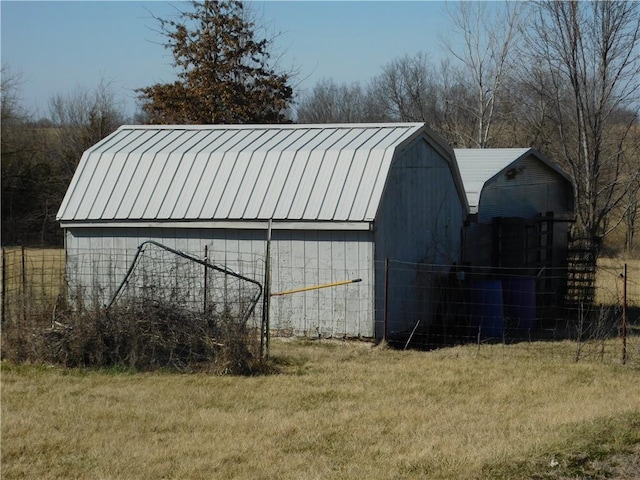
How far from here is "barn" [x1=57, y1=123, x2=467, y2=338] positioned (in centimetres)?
1446

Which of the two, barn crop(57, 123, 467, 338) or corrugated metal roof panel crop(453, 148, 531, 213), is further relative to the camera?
corrugated metal roof panel crop(453, 148, 531, 213)

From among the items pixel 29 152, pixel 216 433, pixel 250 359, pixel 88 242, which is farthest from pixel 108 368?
pixel 29 152

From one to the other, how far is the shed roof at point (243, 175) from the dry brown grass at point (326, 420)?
9.60ft

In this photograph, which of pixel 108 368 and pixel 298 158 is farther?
pixel 298 158

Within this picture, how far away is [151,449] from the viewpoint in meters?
8.07

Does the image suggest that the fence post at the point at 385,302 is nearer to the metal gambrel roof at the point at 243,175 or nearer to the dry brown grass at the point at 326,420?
the metal gambrel roof at the point at 243,175

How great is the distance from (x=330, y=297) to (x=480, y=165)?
25.1 feet

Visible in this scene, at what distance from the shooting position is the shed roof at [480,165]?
19.1m

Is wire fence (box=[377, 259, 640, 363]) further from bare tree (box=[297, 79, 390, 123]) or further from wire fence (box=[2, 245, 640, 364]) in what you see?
bare tree (box=[297, 79, 390, 123])

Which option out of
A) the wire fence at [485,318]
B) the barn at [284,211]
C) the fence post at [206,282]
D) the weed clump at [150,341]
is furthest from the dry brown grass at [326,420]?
the barn at [284,211]

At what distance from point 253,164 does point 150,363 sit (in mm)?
4823

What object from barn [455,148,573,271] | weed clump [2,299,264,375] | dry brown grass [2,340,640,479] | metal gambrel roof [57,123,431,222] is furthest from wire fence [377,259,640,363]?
weed clump [2,299,264,375]

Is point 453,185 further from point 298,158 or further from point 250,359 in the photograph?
point 250,359

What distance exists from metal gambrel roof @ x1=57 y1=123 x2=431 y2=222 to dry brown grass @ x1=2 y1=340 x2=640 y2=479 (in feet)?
9.36
